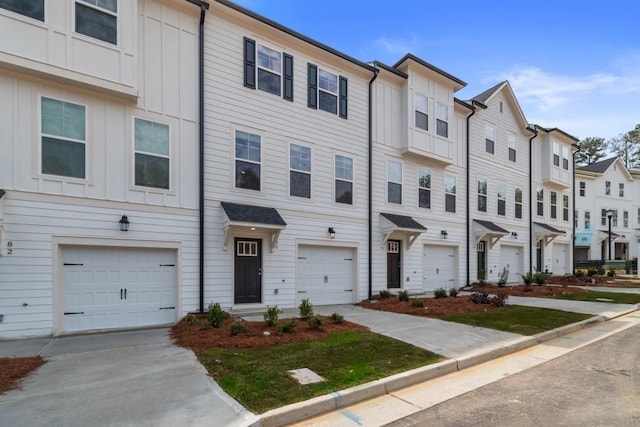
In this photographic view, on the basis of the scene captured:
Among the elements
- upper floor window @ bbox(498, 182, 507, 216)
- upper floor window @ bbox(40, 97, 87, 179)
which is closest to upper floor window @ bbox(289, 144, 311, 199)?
upper floor window @ bbox(40, 97, 87, 179)

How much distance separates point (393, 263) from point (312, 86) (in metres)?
7.27

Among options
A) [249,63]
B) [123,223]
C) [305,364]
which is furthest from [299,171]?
[305,364]

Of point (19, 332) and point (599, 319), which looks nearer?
point (19, 332)

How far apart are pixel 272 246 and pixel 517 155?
16.0 m

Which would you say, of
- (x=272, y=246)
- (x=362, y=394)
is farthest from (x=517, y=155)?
(x=362, y=394)

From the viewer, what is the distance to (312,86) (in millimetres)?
12344

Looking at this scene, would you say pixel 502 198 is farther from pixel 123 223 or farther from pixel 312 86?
pixel 123 223

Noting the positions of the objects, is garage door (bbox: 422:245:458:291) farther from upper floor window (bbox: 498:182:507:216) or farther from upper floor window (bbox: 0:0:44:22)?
upper floor window (bbox: 0:0:44:22)

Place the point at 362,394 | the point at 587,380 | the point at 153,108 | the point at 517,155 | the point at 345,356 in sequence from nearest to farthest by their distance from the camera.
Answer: the point at 362,394 → the point at 587,380 → the point at 345,356 → the point at 153,108 → the point at 517,155

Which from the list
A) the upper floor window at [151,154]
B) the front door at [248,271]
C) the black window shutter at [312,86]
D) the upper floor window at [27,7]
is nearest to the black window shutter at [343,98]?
the black window shutter at [312,86]

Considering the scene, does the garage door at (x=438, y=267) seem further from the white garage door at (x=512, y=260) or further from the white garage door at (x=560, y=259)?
the white garage door at (x=560, y=259)

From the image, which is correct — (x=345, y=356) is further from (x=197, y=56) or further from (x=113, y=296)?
(x=197, y=56)

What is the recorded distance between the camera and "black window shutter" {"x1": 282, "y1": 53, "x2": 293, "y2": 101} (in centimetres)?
1173

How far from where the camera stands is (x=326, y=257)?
12.6m
